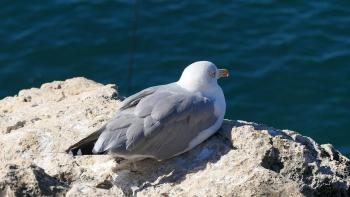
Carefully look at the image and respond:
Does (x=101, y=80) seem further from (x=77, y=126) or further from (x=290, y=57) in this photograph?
(x=77, y=126)

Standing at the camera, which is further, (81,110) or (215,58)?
(215,58)

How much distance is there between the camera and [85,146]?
4.50 m

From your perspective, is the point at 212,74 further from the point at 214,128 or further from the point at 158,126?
the point at 158,126

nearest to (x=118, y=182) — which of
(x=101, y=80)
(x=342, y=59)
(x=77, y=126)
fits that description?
(x=77, y=126)

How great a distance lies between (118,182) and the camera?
436 cm

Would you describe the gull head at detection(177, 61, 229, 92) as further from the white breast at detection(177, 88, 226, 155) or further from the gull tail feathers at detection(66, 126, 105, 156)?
the gull tail feathers at detection(66, 126, 105, 156)

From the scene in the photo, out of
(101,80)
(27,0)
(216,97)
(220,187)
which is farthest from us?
(27,0)

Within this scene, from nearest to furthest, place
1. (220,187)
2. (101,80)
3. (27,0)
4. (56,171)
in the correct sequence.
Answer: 1. (220,187)
2. (56,171)
3. (101,80)
4. (27,0)

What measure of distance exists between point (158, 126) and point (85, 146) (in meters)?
0.42

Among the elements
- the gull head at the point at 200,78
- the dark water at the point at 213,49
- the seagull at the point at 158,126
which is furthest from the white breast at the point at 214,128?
the dark water at the point at 213,49

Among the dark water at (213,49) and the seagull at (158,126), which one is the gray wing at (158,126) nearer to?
the seagull at (158,126)

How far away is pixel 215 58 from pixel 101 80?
4.15 feet

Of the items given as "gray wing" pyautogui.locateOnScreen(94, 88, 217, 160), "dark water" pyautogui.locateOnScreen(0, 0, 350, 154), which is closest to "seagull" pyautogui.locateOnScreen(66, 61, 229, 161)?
"gray wing" pyautogui.locateOnScreen(94, 88, 217, 160)

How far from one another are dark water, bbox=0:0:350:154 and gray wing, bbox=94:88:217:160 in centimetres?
334
